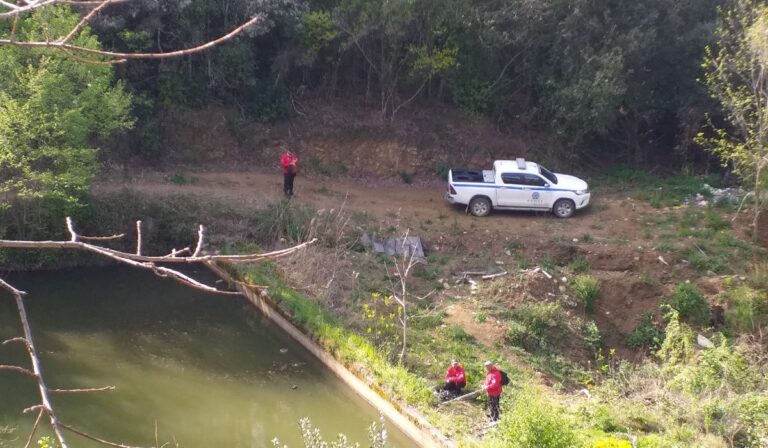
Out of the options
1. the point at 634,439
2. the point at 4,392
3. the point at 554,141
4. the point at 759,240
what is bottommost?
the point at 4,392

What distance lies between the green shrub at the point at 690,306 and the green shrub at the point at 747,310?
1.64 feet

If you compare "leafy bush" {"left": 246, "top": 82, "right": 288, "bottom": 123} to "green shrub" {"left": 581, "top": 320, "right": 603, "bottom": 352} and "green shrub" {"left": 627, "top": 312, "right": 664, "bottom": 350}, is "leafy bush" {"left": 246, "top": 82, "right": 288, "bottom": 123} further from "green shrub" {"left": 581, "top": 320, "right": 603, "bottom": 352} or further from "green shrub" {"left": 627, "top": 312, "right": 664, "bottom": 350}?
"green shrub" {"left": 627, "top": 312, "right": 664, "bottom": 350}

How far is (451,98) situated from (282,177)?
6.90 metres

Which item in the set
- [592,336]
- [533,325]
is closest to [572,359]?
[592,336]

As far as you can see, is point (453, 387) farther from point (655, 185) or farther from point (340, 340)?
Answer: point (655, 185)

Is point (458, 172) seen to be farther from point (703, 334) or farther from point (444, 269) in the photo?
point (703, 334)

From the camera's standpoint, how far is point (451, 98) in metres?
26.3

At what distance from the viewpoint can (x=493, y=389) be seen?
12.6 metres

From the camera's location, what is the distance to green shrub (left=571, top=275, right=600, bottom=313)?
17.5 meters

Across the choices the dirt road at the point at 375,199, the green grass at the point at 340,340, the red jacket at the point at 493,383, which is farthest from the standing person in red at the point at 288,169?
the red jacket at the point at 493,383

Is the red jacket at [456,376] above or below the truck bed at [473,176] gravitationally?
below

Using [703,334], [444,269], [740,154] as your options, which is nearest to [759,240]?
[740,154]

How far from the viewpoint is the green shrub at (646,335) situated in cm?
1670

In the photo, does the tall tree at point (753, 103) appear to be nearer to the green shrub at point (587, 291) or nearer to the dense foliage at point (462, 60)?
the dense foliage at point (462, 60)
